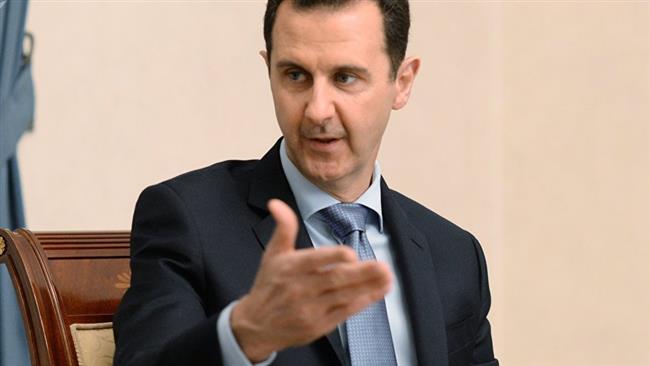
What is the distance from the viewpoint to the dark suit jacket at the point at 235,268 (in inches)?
79.3

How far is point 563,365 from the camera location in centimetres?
507

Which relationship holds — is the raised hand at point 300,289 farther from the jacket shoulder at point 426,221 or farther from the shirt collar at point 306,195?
the jacket shoulder at point 426,221

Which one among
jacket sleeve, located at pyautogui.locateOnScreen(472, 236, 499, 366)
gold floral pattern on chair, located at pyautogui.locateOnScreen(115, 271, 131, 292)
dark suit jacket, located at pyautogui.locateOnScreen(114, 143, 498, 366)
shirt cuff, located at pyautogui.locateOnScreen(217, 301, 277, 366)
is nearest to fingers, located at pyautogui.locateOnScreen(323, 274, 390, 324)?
shirt cuff, located at pyautogui.locateOnScreen(217, 301, 277, 366)

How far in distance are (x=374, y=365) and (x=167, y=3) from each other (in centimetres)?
253

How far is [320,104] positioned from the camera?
220 centimetres

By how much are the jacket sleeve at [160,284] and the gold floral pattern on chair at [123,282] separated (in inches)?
9.0

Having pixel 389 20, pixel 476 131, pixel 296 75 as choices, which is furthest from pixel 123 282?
pixel 476 131

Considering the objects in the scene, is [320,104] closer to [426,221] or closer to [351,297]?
[426,221]

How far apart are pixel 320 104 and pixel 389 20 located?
0.33 meters

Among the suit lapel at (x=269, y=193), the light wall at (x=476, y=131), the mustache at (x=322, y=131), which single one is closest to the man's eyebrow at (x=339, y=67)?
the mustache at (x=322, y=131)

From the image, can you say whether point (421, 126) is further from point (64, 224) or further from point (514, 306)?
point (64, 224)

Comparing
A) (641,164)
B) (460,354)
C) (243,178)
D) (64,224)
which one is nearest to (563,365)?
(641,164)

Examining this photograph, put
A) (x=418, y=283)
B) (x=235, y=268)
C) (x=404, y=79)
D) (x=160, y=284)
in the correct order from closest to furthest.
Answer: (x=160, y=284), (x=235, y=268), (x=418, y=283), (x=404, y=79)

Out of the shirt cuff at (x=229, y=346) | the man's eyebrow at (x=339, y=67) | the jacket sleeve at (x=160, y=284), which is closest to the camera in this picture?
the shirt cuff at (x=229, y=346)
